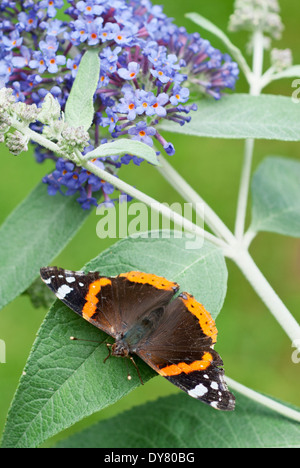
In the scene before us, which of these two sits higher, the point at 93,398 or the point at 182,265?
the point at 182,265

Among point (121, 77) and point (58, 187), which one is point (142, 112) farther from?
point (58, 187)

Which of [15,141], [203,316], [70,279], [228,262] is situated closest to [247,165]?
[203,316]

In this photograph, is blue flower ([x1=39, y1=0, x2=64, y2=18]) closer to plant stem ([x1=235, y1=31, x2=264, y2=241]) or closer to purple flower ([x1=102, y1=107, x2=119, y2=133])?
purple flower ([x1=102, y1=107, x2=119, y2=133])

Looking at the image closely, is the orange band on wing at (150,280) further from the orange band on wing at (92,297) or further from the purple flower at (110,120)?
the purple flower at (110,120)

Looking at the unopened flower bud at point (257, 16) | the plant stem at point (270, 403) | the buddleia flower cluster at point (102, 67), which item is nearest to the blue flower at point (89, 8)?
the buddleia flower cluster at point (102, 67)

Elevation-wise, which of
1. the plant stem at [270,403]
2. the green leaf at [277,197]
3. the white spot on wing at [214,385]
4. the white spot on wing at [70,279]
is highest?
the green leaf at [277,197]

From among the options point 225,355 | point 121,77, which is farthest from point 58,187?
point 225,355

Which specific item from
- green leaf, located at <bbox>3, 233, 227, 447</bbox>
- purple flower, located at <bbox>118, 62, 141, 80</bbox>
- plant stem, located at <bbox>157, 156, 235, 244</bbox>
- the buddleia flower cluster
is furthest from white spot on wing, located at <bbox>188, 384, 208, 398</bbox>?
purple flower, located at <bbox>118, 62, 141, 80</bbox>
